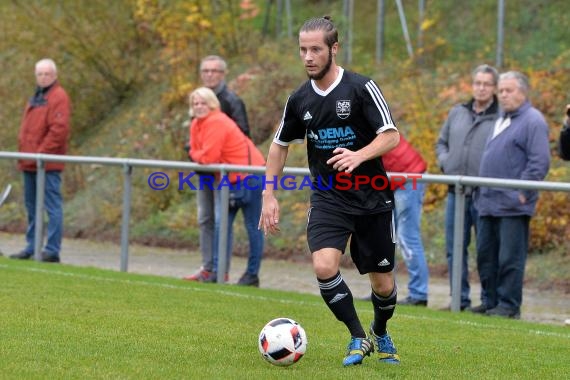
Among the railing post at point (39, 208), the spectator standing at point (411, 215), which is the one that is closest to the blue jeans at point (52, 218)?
the railing post at point (39, 208)

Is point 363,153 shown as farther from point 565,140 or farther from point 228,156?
point 228,156

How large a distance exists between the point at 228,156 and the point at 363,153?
583cm

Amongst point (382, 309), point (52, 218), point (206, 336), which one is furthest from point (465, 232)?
point (52, 218)

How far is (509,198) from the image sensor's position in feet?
36.9

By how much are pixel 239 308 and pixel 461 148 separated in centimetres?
292

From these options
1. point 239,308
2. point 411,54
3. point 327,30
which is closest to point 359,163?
point 327,30

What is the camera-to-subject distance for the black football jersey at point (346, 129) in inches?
308

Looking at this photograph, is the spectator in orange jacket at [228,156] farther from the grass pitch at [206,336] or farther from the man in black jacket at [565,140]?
the man in black jacket at [565,140]

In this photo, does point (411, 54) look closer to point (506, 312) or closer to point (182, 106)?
point (182, 106)

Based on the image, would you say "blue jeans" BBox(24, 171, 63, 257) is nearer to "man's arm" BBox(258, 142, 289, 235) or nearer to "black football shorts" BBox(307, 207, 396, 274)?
"man's arm" BBox(258, 142, 289, 235)

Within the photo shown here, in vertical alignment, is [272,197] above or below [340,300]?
above

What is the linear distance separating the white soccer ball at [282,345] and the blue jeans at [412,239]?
4531 millimetres

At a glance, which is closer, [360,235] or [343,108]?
[343,108]

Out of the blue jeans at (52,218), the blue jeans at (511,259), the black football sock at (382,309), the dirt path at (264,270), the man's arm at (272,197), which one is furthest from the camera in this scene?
the blue jeans at (52,218)
